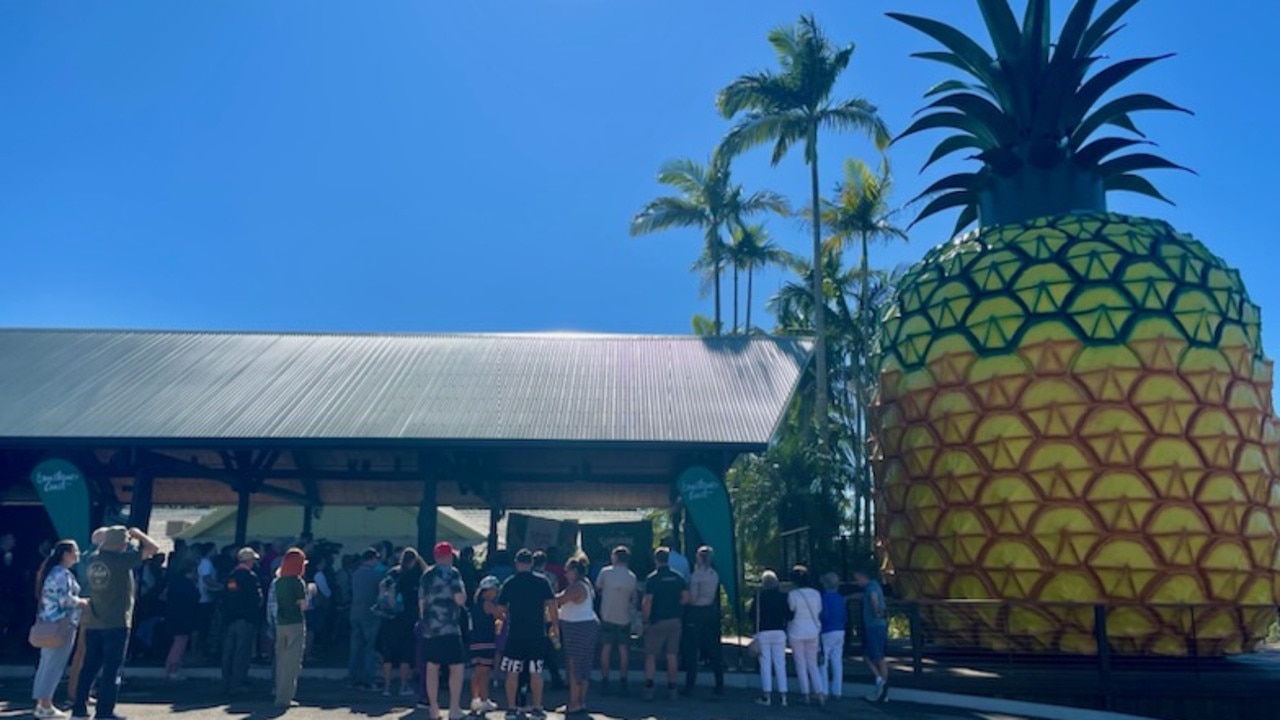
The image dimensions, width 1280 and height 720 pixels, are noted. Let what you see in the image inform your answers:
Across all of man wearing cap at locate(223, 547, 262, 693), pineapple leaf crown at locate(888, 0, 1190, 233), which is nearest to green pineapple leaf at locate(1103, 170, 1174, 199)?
pineapple leaf crown at locate(888, 0, 1190, 233)

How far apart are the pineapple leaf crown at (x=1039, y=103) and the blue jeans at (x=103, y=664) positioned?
1261cm

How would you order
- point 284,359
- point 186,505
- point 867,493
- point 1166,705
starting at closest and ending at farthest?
point 1166,705 < point 284,359 < point 186,505 < point 867,493

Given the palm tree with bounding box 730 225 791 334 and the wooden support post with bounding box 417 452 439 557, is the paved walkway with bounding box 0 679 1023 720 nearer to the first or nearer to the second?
the wooden support post with bounding box 417 452 439 557

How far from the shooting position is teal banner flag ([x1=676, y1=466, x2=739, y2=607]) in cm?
1165

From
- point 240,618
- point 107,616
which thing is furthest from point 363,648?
point 107,616

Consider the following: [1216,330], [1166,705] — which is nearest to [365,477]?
[1166,705]

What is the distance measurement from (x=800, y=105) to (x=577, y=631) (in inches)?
770

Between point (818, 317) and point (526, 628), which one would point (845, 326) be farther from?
point (526, 628)

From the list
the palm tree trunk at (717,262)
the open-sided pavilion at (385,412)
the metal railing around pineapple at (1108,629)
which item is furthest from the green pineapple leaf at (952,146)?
the palm tree trunk at (717,262)

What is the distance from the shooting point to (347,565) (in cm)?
1302

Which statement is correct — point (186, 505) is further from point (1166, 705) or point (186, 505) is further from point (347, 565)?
point (1166, 705)

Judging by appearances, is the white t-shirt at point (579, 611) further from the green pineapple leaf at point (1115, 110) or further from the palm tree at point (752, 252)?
the palm tree at point (752, 252)

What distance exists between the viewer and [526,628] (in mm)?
8164

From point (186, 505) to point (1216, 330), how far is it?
2111cm
